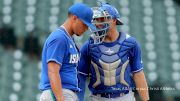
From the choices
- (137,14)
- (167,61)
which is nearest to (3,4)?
(137,14)

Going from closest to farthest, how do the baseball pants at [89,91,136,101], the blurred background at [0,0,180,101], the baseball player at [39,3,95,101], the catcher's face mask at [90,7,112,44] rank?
the baseball player at [39,3,95,101], the catcher's face mask at [90,7,112,44], the baseball pants at [89,91,136,101], the blurred background at [0,0,180,101]

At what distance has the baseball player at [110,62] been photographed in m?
3.87

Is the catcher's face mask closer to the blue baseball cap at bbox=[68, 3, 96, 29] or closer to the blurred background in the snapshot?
the blue baseball cap at bbox=[68, 3, 96, 29]

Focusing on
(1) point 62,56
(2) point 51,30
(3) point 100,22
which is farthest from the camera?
(2) point 51,30

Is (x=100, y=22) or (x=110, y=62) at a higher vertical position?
(x=100, y=22)

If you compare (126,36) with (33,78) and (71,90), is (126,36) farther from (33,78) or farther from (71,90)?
(33,78)

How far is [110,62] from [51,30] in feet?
11.6

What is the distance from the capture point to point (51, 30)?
7324mm

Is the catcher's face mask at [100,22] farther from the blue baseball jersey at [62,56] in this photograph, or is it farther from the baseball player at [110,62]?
the blue baseball jersey at [62,56]

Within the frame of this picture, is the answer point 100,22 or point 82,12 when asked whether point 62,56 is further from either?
point 100,22

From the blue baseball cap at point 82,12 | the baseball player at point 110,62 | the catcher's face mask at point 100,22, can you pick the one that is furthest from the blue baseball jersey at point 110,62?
the blue baseball cap at point 82,12

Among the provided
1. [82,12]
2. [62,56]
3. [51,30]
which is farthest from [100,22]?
[51,30]

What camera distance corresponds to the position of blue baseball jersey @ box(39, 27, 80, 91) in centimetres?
327

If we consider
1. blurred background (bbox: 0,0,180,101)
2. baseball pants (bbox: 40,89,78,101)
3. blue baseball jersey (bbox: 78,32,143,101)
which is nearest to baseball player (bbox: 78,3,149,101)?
blue baseball jersey (bbox: 78,32,143,101)
